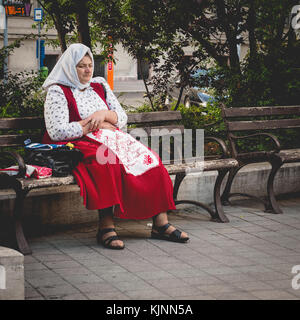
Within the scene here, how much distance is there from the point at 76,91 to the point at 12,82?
9.26 feet

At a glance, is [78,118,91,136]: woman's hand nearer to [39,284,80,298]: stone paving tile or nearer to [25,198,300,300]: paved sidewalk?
[25,198,300,300]: paved sidewalk

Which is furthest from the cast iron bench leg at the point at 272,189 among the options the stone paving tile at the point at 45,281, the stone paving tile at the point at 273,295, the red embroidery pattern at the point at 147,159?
the stone paving tile at the point at 45,281

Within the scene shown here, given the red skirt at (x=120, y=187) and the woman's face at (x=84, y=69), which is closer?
the red skirt at (x=120, y=187)

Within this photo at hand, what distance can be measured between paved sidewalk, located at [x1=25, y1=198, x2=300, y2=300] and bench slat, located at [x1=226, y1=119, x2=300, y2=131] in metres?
0.96

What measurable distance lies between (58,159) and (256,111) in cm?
A: 255

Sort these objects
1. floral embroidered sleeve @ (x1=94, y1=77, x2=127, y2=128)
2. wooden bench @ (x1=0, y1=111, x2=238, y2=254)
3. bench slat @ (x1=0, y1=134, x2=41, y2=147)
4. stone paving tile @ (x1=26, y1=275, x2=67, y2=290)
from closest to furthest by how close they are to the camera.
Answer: stone paving tile @ (x1=26, y1=275, x2=67, y2=290), wooden bench @ (x1=0, y1=111, x2=238, y2=254), bench slat @ (x1=0, y1=134, x2=41, y2=147), floral embroidered sleeve @ (x1=94, y1=77, x2=127, y2=128)

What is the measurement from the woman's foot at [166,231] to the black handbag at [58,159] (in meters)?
0.83

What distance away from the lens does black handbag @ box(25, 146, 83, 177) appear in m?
5.13

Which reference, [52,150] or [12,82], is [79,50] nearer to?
[52,150]

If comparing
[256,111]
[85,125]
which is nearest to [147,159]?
[85,125]

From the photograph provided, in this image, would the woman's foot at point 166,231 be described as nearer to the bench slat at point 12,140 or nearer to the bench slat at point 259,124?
the bench slat at point 12,140

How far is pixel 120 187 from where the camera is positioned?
5211 mm

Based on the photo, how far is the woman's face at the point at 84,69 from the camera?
5.46 metres

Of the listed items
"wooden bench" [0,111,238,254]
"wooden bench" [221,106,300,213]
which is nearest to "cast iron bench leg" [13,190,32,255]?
"wooden bench" [0,111,238,254]
